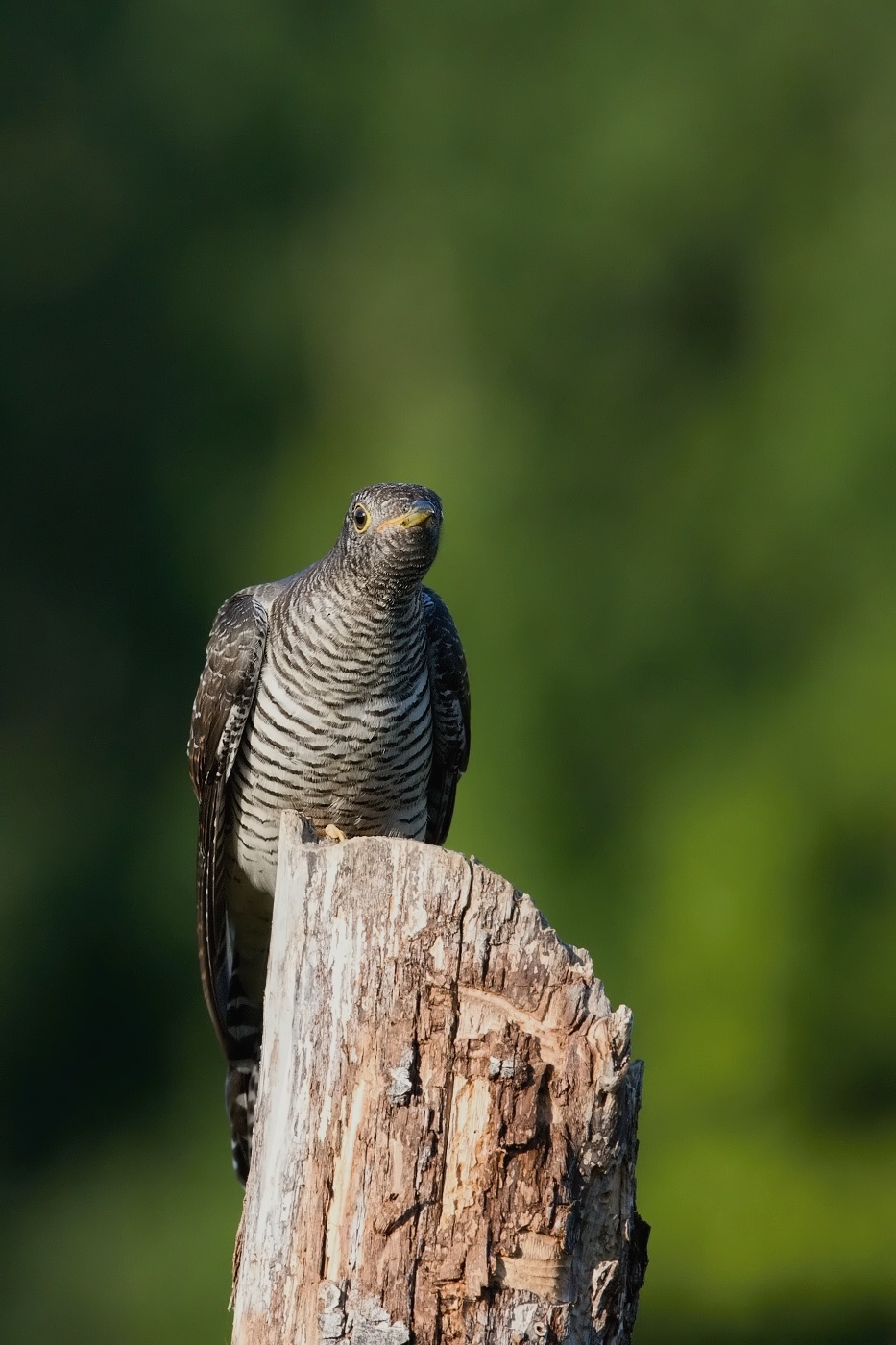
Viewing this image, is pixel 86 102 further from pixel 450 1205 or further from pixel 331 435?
pixel 450 1205

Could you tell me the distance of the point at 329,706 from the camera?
405cm

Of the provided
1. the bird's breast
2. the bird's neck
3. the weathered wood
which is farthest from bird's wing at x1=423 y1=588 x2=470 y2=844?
the weathered wood

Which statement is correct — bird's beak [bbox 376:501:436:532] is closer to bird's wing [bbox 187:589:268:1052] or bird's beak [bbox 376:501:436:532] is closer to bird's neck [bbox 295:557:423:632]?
bird's neck [bbox 295:557:423:632]

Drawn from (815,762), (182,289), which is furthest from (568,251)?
(815,762)

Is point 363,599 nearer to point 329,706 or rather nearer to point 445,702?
point 329,706

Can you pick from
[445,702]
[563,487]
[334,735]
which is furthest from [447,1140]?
[563,487]

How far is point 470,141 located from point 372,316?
1.25 m

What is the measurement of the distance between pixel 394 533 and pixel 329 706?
0.52 m

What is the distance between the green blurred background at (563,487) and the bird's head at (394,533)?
3682mm

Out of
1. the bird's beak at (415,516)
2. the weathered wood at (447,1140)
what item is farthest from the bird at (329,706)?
the weathered wood at (447,1140)

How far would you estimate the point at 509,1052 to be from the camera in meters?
2.57

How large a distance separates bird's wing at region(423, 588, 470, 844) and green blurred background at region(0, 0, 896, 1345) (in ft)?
8.98

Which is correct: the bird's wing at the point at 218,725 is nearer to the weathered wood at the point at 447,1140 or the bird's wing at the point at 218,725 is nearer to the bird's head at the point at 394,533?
the bird's head at the point at 394,533

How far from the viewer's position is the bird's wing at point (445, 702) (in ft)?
14.9
